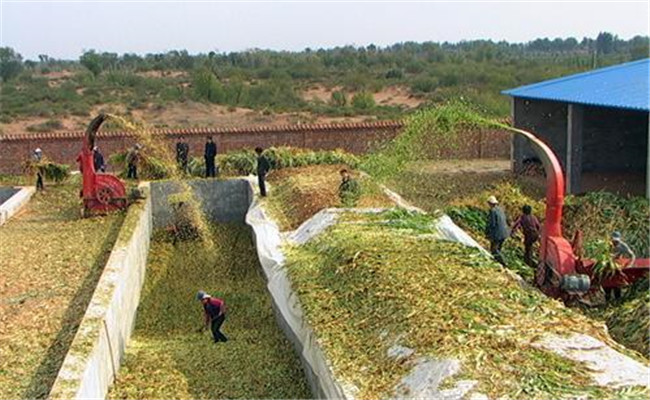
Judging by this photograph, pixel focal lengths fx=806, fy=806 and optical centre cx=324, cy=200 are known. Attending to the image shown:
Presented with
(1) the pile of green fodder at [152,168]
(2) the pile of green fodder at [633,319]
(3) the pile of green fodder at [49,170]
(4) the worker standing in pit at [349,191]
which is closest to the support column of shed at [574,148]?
(4) the worker standing in pit at [349,191]

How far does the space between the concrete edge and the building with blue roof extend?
38.5 feet

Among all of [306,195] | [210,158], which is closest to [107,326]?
[306,195]

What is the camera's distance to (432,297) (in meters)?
8.05

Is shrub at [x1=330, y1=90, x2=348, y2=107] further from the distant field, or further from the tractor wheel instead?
the tractor wheel

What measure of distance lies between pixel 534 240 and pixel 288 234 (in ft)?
12.3

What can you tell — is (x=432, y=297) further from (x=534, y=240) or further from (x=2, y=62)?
(x=2, y=62)

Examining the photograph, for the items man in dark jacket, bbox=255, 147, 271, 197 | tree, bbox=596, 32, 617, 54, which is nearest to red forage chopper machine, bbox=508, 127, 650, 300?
man in dark jacket, bbox=255, 147, 271, 197

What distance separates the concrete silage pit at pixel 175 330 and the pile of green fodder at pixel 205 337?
1 cm

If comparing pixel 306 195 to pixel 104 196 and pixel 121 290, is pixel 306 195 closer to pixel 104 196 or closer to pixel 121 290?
pixel 104 196

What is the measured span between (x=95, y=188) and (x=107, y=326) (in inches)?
264

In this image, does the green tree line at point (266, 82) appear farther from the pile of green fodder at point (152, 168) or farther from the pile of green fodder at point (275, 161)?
the pile of green fodder at point (152, 168)

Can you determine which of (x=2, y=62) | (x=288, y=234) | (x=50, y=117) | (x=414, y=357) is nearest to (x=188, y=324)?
(x=288, y=234)

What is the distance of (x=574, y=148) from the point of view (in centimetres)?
1797

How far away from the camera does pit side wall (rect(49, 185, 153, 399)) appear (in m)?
7.13
